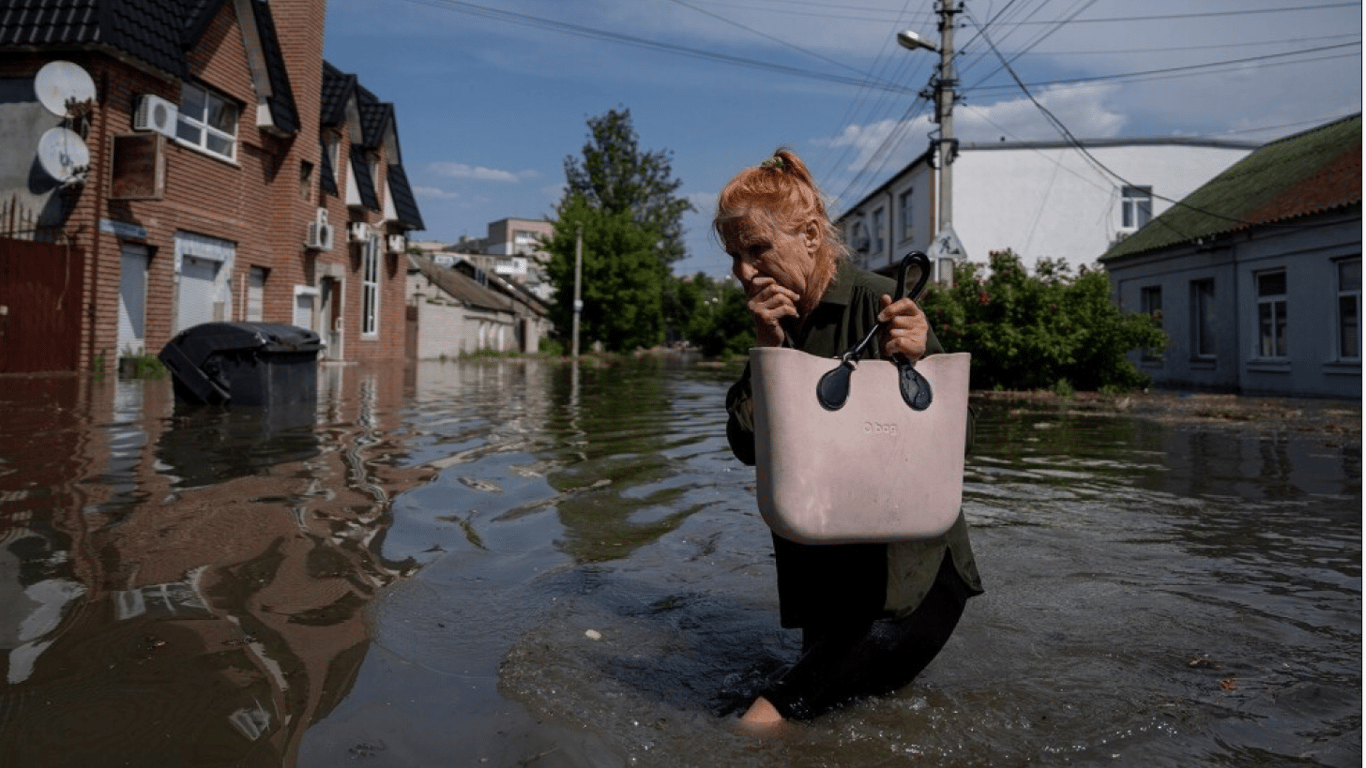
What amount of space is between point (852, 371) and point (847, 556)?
527 mm

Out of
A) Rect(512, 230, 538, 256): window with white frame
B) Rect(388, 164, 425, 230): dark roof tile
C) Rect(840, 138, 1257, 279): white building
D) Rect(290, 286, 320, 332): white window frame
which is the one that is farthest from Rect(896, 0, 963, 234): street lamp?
Rect(512, 230, 538, 256): window with white frame

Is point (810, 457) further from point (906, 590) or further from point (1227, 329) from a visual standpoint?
point (1227, 329)

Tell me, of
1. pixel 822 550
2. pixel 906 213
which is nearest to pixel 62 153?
pixel 822 550

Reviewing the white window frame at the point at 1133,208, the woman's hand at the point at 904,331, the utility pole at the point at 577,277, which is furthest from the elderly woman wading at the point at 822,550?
the utility pole at the point at 577,277

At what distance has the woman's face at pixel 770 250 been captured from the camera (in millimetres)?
2383

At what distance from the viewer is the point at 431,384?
18328 mm

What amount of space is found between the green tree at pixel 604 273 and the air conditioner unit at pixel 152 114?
30945 mm

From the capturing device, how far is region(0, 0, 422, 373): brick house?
47.8 feet

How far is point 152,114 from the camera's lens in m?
15.7

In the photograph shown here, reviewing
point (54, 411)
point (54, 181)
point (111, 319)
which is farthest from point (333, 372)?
point (54, 411)

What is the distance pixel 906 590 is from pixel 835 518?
0.36 metres

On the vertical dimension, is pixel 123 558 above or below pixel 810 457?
below

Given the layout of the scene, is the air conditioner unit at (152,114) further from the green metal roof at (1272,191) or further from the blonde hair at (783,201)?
the green metal roof at (1272,191)

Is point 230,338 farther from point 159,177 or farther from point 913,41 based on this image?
point 913,41
